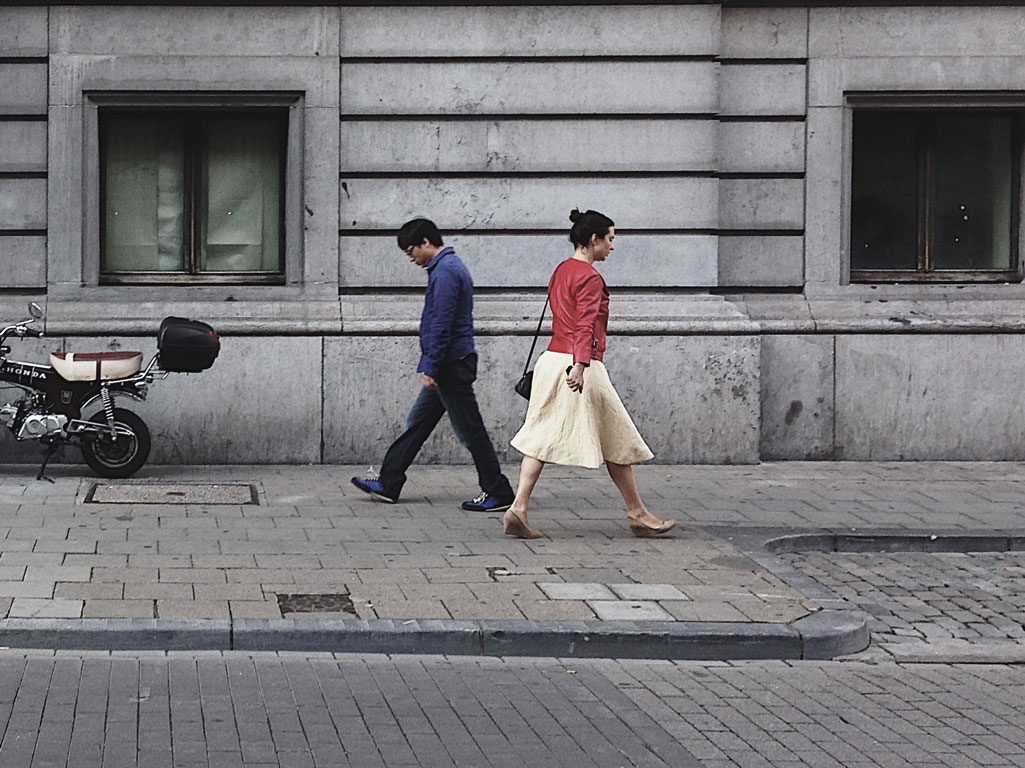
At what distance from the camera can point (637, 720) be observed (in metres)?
5.89

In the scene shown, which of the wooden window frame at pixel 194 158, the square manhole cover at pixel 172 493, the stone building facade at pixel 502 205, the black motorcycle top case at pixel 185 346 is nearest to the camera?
the square manhole cover at pixel 172 493

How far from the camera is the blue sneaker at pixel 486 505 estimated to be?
1033 cm

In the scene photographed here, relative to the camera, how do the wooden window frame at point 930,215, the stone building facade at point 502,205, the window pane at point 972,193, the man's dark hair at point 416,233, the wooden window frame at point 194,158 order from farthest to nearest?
1. the window pane at point 972,193
2. the wooden window frame at point 930,215
3. the wooden window frame at point 194,158
4. the stone building facade at point 502,205
5. the man's dark hair at point 416,233

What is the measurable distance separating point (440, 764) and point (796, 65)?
915 cm

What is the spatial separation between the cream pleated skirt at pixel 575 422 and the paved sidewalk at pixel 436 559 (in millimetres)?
522

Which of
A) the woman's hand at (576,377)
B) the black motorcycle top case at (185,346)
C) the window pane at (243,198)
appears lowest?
the woman's hand at (576,377)

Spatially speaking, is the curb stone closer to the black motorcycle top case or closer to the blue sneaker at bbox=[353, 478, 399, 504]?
the blue sneaker at bbox=[353, 478, 399, 504]

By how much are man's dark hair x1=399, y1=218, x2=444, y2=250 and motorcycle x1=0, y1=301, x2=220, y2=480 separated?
182 cm

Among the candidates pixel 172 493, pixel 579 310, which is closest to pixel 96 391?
pixel 172 493

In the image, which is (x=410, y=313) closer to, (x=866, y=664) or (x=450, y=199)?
(x=450, y=199)

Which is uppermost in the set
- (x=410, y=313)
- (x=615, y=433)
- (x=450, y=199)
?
(x=450, y=199)

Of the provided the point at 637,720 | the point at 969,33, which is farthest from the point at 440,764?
the point at 969,33

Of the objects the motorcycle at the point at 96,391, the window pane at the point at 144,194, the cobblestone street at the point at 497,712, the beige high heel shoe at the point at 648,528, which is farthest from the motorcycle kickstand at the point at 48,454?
the cobblestone street at the point at 497,712

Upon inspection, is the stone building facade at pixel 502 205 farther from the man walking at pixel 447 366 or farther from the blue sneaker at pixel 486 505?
the blue sneaker at pixel 486 505
